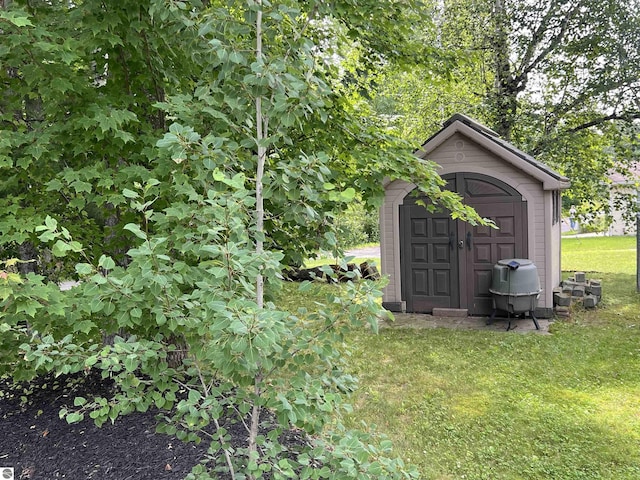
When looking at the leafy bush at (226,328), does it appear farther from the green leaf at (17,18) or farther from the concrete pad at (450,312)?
the concrete pad at (450,312)

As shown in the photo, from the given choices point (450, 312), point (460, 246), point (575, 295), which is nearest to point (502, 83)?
point (460, 246)

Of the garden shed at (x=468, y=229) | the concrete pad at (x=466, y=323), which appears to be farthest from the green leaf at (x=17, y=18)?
the concrete pad at (x=466, y=323)

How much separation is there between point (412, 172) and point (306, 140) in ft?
2.82

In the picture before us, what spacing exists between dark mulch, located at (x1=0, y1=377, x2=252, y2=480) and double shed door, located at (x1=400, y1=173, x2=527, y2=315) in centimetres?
516

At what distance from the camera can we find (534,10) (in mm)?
9242

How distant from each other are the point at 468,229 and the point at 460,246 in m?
0.31

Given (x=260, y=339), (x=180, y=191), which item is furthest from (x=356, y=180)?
(x=260, y=339)

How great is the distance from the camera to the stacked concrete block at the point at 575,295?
7238 millimetres

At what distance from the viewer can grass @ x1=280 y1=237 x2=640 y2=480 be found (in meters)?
3.19

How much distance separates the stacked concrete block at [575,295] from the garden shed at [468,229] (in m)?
0.33

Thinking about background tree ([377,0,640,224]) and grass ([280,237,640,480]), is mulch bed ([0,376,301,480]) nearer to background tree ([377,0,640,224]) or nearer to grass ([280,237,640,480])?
grass ([280,237,640,480])

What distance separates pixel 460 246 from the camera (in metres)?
7.32

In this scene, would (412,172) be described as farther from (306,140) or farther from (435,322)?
(435,322)

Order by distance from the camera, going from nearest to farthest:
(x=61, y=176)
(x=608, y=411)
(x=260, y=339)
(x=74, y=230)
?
(x=260, y=339) → (x=61, y=176) → (x=74, y=230) → (x=608, y=411)
